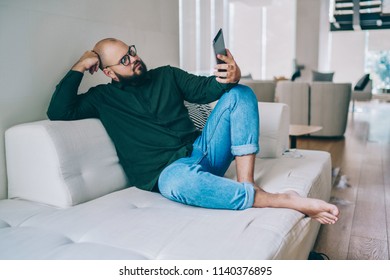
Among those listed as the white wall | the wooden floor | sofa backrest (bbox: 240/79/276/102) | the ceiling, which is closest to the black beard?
the white wall

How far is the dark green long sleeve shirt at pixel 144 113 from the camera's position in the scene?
166cm

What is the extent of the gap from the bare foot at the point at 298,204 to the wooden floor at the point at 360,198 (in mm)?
475

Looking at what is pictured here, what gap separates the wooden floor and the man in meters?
0.57

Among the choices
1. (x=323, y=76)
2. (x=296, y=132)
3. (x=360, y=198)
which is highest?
(x=323, y=76)

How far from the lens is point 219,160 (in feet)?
5.37

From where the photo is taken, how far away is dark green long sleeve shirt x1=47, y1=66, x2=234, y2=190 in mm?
1658

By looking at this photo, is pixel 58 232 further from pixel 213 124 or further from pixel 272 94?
pixel 272 94

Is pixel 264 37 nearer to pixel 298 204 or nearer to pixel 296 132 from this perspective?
pixel 296 132

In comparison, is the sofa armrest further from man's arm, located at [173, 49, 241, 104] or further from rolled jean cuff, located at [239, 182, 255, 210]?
rolled jean cuff, located at [239, 182, 255, 210]

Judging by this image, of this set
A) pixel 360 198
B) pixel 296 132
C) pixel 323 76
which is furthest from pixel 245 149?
pixel 323 76

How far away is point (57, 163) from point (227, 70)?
76cm

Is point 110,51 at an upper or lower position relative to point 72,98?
upper
